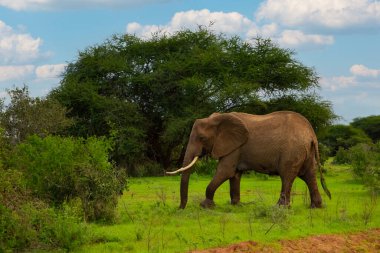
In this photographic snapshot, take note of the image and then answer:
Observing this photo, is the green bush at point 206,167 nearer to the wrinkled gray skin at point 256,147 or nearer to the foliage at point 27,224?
the wrinkled gray skin at point 256,147

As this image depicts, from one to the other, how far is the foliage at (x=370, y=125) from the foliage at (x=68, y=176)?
58.0 meters

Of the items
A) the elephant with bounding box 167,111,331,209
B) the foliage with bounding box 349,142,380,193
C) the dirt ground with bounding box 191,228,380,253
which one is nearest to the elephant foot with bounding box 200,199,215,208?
the elephant with bounding box 167,111,331,209

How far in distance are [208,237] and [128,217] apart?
3.32 meters

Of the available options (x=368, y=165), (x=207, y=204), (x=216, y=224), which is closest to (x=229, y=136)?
(x=207, y=204)

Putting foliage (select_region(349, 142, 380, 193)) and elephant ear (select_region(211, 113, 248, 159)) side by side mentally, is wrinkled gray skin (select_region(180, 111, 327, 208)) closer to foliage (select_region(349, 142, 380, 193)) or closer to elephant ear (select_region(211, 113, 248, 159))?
elephant ear (select_region(211, 113, 248, 159))

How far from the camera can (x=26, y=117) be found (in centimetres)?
3084

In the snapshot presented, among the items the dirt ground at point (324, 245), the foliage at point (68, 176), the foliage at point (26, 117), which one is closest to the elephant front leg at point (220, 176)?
the foliage at point (68, 176)

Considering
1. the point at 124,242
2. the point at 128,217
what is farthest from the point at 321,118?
the point at 124,242

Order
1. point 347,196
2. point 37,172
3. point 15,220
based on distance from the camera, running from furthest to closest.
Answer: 1. point 347,196
2. point 37,172
3. point 15,220

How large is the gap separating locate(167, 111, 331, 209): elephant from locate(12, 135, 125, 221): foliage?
268 centimetres

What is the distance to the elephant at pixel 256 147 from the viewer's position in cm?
1722

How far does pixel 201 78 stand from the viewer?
36156 mm

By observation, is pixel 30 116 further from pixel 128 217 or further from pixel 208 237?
pixel 208 237

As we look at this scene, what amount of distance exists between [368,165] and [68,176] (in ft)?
39.1
